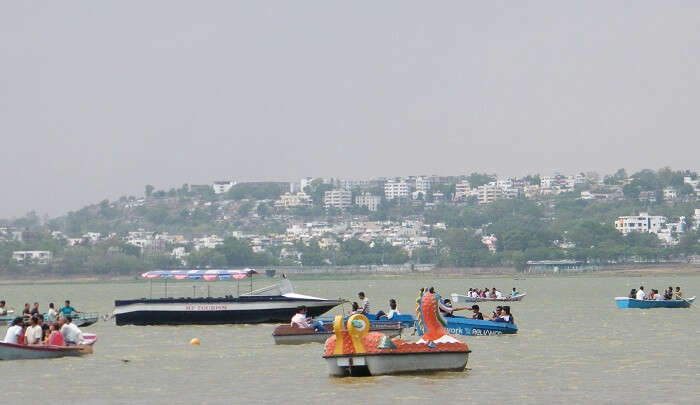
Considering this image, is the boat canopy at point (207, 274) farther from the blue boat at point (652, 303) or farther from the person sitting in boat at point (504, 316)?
the blue boat at point (652, 303)

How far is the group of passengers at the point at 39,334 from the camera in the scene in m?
52.1

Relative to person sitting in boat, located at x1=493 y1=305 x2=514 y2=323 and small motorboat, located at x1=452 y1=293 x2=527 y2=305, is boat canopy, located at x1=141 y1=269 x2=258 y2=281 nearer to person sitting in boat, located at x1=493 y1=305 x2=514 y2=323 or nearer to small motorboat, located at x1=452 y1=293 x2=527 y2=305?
person sitting in boat, located at x1=493 y1=305 x2=514 y2=323

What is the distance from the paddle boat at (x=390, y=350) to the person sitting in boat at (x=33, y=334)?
12.3 meters

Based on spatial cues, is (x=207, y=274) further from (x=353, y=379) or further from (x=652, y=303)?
→ (x=353, y=379)

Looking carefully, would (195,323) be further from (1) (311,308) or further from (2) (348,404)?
(2) (348,404)

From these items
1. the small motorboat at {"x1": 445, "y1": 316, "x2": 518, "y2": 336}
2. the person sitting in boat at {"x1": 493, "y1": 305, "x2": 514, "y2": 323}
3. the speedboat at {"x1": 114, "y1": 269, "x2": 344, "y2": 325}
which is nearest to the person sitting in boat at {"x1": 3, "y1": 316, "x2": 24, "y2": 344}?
the small motorboat at {"x1": 445, "y1": 316, "x2": 518, "y2": 336}

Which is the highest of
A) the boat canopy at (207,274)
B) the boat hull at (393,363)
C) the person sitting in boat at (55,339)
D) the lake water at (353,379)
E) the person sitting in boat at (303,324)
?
the boat canopy at (207,274)

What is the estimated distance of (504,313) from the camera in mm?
61812

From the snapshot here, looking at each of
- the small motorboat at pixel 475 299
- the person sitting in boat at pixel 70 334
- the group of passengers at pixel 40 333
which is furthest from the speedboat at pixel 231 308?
the small motorboat at pixel 475 299

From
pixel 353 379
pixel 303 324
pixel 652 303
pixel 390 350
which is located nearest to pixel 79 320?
pixel 303 324

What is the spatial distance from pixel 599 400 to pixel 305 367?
1265 centimetres

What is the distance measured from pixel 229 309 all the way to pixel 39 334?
824 inches

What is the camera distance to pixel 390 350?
43781 mm

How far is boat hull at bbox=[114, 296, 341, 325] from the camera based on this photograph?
72500 millimetres
